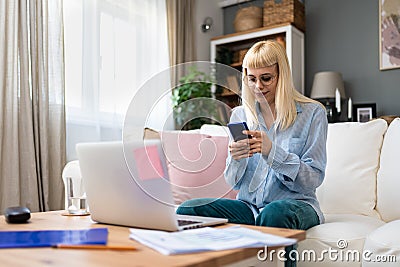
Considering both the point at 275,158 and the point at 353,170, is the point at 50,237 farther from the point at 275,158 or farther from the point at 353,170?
the point at 353,170

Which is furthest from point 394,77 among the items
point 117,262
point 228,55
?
point 117,262

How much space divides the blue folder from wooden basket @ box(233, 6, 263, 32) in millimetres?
3119

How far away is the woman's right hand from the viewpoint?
4.58 ft

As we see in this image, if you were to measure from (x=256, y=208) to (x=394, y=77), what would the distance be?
2.27 m

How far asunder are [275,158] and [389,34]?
7.93ft

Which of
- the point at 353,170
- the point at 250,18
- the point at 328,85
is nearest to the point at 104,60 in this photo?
the point at 250,18

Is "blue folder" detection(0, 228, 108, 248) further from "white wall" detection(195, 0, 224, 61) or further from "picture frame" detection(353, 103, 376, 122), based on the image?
"white wall" detection(195, 0, 224, 61)

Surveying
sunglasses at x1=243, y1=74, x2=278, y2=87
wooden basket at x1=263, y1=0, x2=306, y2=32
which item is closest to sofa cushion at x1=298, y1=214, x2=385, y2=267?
sunglasses at x1=243, y1=74, x2=278, y2=87

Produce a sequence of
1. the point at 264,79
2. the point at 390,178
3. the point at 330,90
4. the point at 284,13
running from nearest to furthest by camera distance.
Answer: the point at 264,79
the point at 390,178
the point at 330,90
the point at 284,13

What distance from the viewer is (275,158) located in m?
1.49

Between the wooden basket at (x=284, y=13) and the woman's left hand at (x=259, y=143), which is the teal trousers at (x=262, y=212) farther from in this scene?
the wooden basket at (x=284, y=13)

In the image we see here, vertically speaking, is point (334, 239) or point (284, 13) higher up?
point (284, 13)

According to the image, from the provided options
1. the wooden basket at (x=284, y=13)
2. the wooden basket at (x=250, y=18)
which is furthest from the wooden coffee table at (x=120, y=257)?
the wooden basket at (x=250, y=18)

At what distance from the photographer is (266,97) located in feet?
5.58
